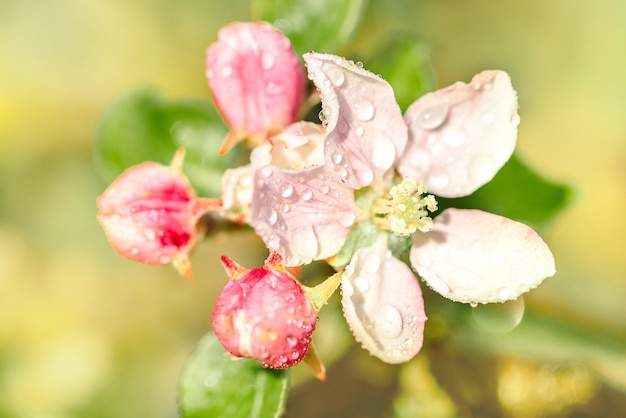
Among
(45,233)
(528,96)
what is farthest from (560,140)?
(45,233)

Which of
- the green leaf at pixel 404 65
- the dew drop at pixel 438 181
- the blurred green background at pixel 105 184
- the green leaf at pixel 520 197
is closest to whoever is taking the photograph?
the dew drop at pixel 438 181

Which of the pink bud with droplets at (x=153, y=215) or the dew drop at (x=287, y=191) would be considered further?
the pink bud with droplets at (x=153, y=215)

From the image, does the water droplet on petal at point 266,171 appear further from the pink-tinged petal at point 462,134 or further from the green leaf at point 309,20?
the green leaf at point 309,20

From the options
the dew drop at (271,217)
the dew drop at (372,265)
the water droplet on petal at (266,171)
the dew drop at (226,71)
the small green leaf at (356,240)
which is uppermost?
the dew drop at (226,71)

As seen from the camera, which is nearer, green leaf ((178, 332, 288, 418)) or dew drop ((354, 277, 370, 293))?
dew drop ((354, 277, 370, 293))

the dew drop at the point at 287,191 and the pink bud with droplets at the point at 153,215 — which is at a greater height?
the dew drop at the point at 287,191

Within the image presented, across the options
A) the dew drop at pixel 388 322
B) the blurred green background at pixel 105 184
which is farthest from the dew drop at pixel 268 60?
the blurred green background at pixel 105 184

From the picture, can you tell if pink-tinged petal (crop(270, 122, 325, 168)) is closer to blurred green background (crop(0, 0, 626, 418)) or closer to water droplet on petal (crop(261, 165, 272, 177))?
water droplet on petal (crop(261, 165, 272, 177))

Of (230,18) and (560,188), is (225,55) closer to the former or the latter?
(560,188)

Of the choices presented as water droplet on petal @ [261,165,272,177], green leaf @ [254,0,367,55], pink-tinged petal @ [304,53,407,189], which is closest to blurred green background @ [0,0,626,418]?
green leaf @ [254,0,367,55]
